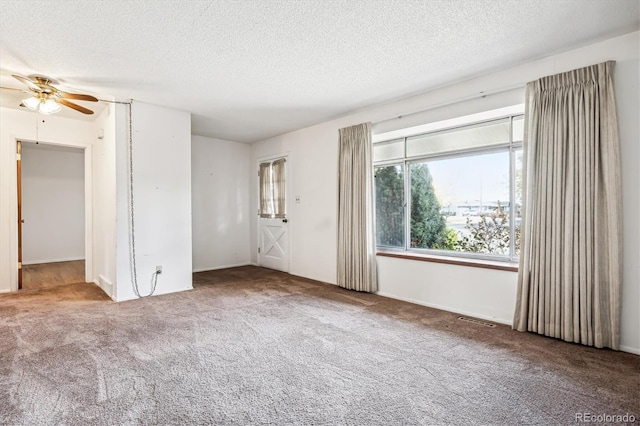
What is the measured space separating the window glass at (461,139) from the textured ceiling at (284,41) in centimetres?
64

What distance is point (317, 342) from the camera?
2.92 metres

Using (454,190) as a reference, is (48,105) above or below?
above

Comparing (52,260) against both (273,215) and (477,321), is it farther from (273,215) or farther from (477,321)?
(477,321)

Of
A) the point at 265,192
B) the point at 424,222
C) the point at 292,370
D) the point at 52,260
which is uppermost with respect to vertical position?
the point at 265,192

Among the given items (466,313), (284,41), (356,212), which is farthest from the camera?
(356,212)

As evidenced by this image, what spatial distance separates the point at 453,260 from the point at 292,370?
2344 millimetres

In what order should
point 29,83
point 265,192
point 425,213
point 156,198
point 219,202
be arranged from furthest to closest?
point 265,192 < point 219,202 < point 156,198 < point 425,213 < point 29,83

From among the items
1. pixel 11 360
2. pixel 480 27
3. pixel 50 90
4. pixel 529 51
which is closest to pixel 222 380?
pixel 11 360

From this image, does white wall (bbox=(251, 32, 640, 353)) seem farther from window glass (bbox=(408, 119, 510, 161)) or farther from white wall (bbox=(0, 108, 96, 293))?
white wall (bbox=(0, 108, 96, 293))

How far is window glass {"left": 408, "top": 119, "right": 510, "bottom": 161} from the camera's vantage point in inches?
144

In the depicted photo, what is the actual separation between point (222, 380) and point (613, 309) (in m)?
3.18

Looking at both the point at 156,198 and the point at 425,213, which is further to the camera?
the point at 156,198

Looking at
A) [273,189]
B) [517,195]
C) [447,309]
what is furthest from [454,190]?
[273,189]

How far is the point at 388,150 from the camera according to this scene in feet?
15.5
